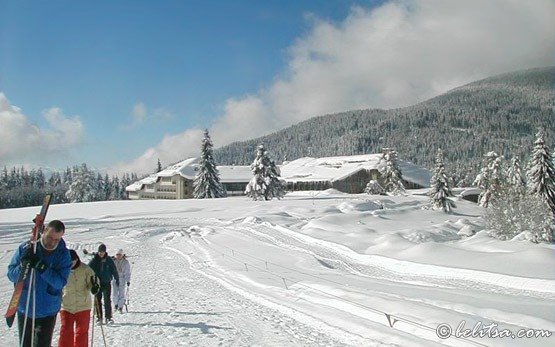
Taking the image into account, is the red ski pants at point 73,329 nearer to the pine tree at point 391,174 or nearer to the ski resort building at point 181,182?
the pine tree at point 391,174

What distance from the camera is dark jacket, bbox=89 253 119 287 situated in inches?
425

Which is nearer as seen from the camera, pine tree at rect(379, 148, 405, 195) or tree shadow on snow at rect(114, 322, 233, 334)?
tree shadow on snow at rect(114, 322, 233, 334)

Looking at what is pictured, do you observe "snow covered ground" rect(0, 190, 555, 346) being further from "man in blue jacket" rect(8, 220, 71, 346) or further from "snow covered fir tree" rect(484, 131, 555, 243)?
"snow covered fir tree" rect(484, 131, 555, 243)

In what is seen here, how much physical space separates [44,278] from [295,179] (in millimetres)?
92330

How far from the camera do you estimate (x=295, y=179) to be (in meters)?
97.8

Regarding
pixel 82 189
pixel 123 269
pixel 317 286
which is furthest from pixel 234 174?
pixel 123 269

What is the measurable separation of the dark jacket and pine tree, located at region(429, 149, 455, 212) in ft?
188

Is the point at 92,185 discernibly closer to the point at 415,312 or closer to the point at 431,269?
the point at 431,269

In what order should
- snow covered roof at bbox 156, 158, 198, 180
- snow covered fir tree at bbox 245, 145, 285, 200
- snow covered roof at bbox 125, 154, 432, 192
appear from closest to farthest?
snow covered fir tree at bbox 245, 145, 285, 200
snow covered roof at bbox 156, 158, 198, 180
snow covered roof at bbox 125, 154, 432, 192

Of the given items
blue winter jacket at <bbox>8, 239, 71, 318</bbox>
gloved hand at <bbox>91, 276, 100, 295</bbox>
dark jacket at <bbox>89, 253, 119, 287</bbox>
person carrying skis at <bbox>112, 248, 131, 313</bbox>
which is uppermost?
blue winter jacket at <bbox>8, 239, 71, 318</bbox>

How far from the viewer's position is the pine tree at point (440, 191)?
62.2 meters

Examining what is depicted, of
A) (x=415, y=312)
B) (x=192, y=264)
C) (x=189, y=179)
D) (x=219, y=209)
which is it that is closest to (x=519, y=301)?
(x=415, y=312)

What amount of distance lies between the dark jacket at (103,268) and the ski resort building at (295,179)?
3118 inches

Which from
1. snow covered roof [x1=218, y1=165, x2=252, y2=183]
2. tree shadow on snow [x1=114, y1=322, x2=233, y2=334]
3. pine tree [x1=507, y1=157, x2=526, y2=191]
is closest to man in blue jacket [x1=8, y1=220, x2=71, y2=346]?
tree shadow on snow [x1=114, y1=322, x2=233, y2=334]
